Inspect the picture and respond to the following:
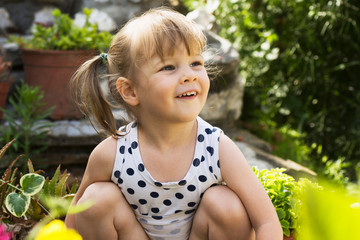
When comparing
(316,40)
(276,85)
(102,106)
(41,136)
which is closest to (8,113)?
(41,136)

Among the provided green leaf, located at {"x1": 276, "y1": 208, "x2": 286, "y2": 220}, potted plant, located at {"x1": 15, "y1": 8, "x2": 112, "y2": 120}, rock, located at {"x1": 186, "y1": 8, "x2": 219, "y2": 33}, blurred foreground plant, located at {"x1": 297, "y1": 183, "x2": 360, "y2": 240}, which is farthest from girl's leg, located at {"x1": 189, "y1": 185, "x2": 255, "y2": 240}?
rock, located at {"x1": 186, "y1": 8, "x2": 219, "y2": 33}

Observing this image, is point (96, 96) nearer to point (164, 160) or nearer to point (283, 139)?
point (164, 160)

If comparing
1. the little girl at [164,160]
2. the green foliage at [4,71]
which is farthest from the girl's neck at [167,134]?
the green foliage at [4,71]

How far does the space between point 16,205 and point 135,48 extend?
580 millimetres

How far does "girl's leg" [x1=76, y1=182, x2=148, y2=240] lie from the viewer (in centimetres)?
145

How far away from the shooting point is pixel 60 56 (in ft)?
9.73

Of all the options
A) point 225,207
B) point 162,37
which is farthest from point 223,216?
point 162,37

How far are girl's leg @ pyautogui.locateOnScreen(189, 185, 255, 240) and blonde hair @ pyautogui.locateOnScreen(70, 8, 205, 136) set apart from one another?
0.42 meters

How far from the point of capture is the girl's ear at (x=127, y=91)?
1.52 m

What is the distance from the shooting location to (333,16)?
299 centimetres

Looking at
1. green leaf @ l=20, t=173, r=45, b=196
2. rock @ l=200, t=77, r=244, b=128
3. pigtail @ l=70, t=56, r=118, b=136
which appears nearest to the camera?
green leaf @ l=20, t=173, r=45, b=196

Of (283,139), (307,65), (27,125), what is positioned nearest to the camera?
(27,125)

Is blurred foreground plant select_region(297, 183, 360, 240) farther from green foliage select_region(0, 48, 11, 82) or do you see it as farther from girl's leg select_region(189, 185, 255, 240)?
green foliage select_region(0, 48, 11, 82)

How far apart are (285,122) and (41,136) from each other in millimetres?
1925
